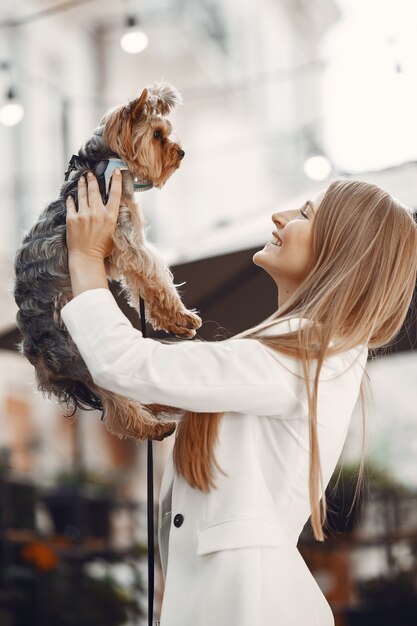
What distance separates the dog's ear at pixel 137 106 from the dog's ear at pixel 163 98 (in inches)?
2.1

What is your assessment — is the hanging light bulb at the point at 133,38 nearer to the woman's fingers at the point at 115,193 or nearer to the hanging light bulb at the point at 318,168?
the hanging light bulb at the point at 318,168

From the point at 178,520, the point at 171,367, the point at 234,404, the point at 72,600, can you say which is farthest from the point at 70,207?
the point at 72,600

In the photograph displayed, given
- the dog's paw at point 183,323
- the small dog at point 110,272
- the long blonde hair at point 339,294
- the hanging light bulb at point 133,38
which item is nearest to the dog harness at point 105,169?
the small dog at point 110,272

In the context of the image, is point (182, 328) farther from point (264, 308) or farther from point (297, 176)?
point (297, 176)

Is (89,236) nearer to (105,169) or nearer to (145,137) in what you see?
(105,169)

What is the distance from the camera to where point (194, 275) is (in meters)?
3.89

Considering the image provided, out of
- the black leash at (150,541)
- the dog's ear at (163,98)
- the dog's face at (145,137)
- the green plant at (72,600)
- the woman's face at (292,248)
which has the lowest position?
the green plant at (72,600)

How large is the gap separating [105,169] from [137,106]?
0.58 feet

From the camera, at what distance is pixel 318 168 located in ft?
15.4

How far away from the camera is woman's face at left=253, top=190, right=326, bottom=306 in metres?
1.78

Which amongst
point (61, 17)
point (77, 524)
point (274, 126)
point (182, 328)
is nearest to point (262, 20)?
point (274, 126)

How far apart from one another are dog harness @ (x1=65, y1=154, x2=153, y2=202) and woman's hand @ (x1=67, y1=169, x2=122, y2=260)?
6 cm

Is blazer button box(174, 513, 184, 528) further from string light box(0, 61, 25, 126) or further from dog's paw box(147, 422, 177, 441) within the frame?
string light box(0, 61, 25, 126)

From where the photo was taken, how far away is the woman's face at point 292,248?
70.0 inches
